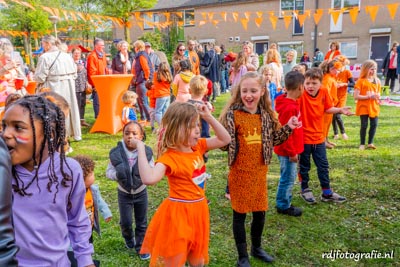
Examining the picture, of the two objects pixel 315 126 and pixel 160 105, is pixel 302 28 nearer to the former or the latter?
pixel 160 105

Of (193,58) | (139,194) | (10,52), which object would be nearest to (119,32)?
(193,58)

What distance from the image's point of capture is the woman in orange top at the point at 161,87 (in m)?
7.63

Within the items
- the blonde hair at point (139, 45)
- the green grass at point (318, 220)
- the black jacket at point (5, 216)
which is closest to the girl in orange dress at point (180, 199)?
the green grass at point (318, 220)

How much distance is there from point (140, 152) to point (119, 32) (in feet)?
130

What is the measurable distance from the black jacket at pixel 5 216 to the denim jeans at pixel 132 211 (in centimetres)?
215

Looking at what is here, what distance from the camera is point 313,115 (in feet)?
14.4

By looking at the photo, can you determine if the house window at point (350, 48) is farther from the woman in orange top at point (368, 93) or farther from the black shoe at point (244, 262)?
the black shoe at point (244, 262)

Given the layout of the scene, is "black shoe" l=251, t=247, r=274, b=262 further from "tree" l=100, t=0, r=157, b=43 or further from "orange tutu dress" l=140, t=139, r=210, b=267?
"tree" l=100, t=0, r=157, b=43

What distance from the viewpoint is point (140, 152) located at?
227 centimetres

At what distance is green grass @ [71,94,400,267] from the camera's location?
3.40 m

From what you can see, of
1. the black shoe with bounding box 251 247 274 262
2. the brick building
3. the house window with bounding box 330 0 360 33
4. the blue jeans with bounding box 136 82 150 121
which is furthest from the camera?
the house window with bounding box 330 0 360 33

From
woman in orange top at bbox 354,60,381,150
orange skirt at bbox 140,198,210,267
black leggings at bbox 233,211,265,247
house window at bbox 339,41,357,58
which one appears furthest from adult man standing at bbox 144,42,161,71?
house window at bbox 339,41,357,58

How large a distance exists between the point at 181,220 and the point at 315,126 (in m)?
2.51

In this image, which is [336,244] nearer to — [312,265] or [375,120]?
[312,265]
